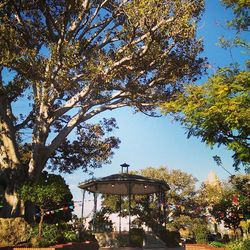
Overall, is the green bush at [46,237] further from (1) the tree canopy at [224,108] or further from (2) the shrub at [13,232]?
(1) the tree canopy at [224,108]

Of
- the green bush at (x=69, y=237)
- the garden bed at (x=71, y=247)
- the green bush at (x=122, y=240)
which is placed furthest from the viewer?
the green bush at (x=122, y=240)

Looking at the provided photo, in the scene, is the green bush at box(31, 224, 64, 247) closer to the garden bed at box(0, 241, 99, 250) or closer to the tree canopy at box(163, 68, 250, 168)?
the garden bed at box(0, 241, 99, 250)

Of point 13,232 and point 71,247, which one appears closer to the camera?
point 13,232

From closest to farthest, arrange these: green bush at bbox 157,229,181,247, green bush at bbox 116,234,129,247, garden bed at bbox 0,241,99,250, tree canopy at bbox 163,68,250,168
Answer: tree canopy at bbox 163,68,250,168 → garden bed at bbox 0,241,99,250 → green bush at bbox 116,234,129,247 → green bush at bbox 157,229,181,247

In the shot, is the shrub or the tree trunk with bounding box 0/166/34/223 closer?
the shrub

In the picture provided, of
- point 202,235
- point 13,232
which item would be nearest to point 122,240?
point 202,235

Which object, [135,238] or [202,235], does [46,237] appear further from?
[135,238]

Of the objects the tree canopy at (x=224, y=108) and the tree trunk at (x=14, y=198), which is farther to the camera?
the tree trunk at (x=14, y=198)

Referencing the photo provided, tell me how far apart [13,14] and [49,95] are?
391 cm

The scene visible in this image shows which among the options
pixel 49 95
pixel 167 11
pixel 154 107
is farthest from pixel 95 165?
pixel 167 11

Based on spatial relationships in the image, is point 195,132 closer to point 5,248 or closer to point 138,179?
point 5,248

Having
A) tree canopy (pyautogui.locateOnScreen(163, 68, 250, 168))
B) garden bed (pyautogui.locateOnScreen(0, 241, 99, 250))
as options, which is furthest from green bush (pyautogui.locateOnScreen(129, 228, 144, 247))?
tree canopy (pyautogui.locateOnScreen(163, 68, 250, 168))

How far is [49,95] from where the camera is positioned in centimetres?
1675

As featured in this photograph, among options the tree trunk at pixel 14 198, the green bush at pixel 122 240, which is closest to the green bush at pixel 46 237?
the tree trunk at pixel 14 198
